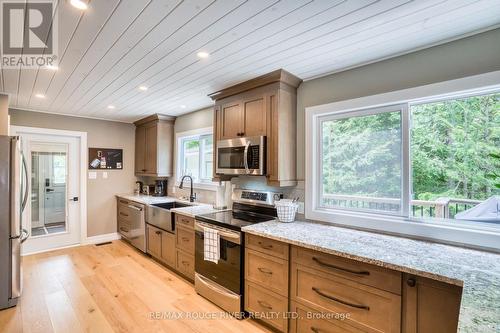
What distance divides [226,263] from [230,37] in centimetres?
201

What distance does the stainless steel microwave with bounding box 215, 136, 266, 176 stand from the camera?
2.56m

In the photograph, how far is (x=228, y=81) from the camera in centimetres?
274

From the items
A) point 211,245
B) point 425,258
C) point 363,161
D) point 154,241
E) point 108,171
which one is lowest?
point 154,241

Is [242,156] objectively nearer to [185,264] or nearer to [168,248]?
[185,264]

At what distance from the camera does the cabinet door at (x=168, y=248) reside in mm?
3352

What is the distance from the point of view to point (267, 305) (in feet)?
7.11

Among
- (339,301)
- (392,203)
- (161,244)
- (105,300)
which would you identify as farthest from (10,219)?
(392,203)

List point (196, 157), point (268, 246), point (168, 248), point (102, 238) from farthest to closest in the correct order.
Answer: point (102, 238), point (196, 157), point (168, 248), point (268, 246)

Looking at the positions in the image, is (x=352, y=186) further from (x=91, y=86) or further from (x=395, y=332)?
(x=91, y=86)

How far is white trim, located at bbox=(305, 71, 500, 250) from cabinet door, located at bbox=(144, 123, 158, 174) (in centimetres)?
303

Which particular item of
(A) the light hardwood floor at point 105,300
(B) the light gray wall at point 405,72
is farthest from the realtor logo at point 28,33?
(A) the light hardwood floor at point 105,300

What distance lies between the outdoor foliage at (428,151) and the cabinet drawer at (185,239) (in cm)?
177

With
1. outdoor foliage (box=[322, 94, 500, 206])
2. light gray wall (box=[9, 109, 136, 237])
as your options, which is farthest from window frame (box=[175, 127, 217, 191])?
outdoor foliage (box=[322, 94, 500, 206])

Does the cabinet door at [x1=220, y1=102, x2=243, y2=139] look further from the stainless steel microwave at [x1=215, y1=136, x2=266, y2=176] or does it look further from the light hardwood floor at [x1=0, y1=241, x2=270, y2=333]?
the light hardwood floor at [x1=0, y1=241, x2=270, y2=333]
